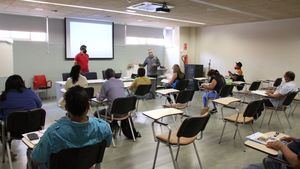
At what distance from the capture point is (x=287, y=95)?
5.19 m

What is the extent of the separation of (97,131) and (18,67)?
7233mm

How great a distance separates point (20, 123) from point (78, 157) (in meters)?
1.65

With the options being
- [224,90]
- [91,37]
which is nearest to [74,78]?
[224,90]

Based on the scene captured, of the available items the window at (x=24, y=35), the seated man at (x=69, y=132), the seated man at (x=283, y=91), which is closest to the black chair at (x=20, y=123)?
the seated man at (x=69, y=132)

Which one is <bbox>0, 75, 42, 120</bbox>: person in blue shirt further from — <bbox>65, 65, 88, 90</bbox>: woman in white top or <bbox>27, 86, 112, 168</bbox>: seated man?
<bbox>27, 86, 112, 168</bbox>: seated man

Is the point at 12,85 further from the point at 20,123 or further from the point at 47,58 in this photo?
the point at 47,58

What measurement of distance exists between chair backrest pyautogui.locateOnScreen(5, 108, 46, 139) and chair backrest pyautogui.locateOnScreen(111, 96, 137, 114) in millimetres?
1127

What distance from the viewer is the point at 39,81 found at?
8.35 m

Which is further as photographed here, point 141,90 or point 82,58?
point 82,58

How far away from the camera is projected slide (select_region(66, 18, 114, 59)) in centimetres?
905

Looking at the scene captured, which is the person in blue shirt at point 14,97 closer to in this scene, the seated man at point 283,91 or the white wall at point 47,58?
the white wall at point 47,58

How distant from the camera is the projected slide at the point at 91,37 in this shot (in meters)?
9.05

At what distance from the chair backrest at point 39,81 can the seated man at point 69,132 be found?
6.87m

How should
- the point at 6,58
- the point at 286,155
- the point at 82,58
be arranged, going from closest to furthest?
the point at 286,155
the point at 6,58
the point at 82,58
